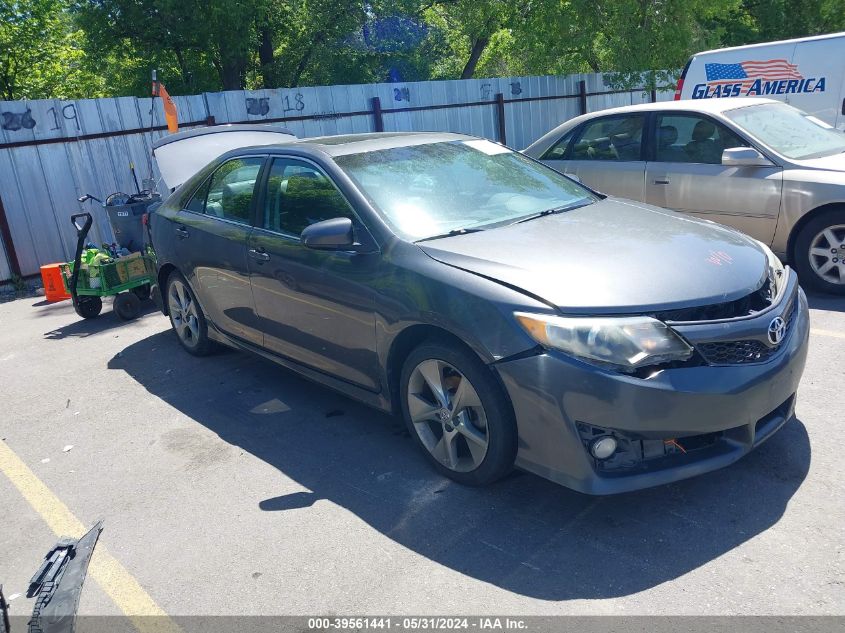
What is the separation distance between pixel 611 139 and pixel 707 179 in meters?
1.14

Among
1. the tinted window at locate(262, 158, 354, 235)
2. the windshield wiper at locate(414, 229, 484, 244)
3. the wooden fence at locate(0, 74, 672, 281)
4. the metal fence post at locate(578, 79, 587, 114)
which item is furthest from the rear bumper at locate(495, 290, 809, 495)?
the metal fence post at locate(578, 79, 587, 114)

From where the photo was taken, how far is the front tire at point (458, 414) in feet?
11.4

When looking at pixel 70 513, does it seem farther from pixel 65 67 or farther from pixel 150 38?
pixel 65 67

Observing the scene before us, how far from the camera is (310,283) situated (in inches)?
176

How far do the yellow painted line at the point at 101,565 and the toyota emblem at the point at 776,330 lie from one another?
2745mm

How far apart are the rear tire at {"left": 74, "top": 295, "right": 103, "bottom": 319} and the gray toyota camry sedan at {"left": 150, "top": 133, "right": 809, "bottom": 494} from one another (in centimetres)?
321

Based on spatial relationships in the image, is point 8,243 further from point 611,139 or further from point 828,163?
point 828,163

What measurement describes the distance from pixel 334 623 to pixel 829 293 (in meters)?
5.12

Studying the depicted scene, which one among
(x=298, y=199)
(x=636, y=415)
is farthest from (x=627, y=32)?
(x=636, y=415)

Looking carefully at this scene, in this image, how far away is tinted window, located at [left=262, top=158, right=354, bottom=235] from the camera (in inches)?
175

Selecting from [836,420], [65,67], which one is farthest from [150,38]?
[836,420]

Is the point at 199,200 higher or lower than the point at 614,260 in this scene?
higher

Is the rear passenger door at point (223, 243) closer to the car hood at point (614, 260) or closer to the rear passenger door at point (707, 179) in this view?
the car hood at point (614, 260)

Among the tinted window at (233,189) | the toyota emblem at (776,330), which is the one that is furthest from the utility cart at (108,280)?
the toyota emblem at (776,330)
